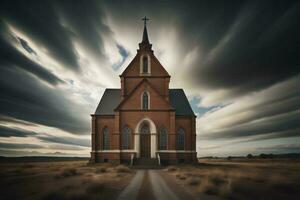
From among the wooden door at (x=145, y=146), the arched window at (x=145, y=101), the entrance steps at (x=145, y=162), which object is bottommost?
the entrance steps at (x=145, y=162)

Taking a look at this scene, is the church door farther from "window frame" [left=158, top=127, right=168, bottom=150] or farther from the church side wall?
the church side wall

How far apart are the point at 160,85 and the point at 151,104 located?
13.4 feet

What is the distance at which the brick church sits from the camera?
3353cm

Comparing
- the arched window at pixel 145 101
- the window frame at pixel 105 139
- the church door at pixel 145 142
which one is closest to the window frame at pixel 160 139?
the church door at pixel 145 142

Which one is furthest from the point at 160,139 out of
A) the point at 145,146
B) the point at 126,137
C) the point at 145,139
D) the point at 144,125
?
the point at 126,137

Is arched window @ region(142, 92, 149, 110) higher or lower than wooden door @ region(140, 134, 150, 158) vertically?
higher

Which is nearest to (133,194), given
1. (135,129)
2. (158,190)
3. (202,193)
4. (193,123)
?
(158,190)

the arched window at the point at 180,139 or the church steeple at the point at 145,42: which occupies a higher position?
the church steeple at the point at 145,42

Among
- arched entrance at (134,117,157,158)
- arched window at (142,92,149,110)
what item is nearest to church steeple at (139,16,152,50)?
arched window at (142,92,149,110)

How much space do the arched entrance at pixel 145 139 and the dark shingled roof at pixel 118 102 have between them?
16.4 ft

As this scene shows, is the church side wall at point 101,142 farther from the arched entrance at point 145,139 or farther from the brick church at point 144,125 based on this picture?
the arched entrance at point 145,139

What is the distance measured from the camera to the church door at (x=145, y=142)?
34031 mm

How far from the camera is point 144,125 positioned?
113 feet

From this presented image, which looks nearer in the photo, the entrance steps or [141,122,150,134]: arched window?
the entrance steps
